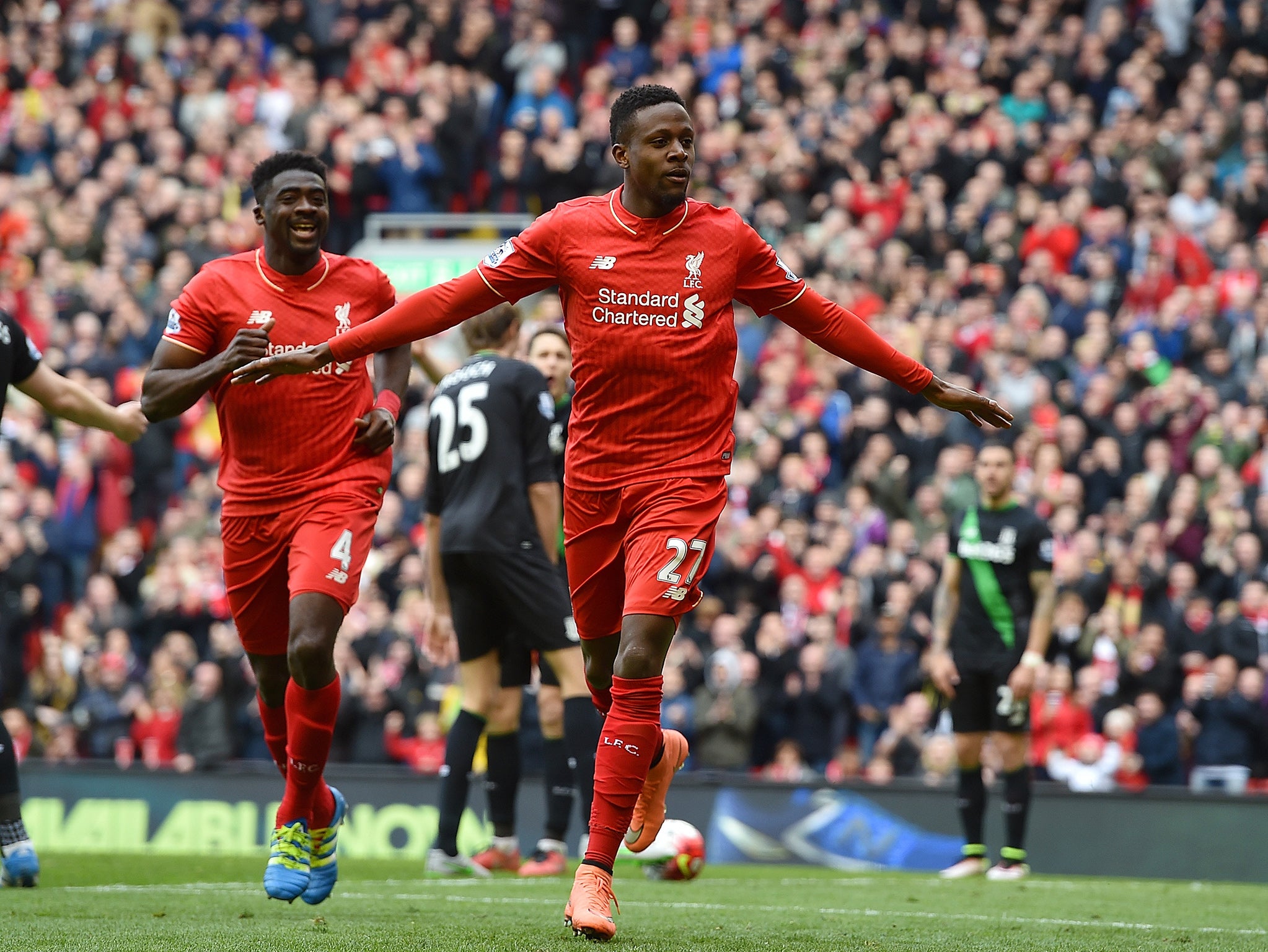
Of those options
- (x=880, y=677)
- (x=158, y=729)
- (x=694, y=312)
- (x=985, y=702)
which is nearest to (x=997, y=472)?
(x=985, y=702)

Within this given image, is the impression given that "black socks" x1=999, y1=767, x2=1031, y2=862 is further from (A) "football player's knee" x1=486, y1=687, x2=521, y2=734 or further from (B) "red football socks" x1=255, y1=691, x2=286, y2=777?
(B) "red football socks" x1=255, y1=691, x2=286, y2=777

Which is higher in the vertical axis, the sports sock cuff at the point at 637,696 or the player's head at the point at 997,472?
the player's head at the point at 997,472

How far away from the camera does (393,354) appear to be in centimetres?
740

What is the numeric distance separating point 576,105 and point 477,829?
12.9m

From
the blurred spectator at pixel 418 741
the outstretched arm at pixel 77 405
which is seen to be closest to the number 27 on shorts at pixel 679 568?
the outstretched arm at pixel 77 405

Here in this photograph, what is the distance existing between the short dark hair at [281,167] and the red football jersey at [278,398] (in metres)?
0.35

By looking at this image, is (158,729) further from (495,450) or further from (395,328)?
(395,328)

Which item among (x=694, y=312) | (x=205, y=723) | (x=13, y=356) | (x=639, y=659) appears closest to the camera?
(x=639, y=659)

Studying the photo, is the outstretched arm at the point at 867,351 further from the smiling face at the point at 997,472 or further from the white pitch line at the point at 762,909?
the smiling face at the point at 997,472

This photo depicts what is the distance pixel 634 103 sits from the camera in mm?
6367

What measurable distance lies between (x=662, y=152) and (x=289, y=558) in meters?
2.22

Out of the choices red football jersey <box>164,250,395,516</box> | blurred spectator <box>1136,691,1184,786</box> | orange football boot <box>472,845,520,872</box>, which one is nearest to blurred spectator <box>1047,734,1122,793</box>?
blurred spectator <box>1136,691,1184,786</box>

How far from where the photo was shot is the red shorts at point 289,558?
22.5 feet

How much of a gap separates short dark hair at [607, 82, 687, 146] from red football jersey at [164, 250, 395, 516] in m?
1.49
